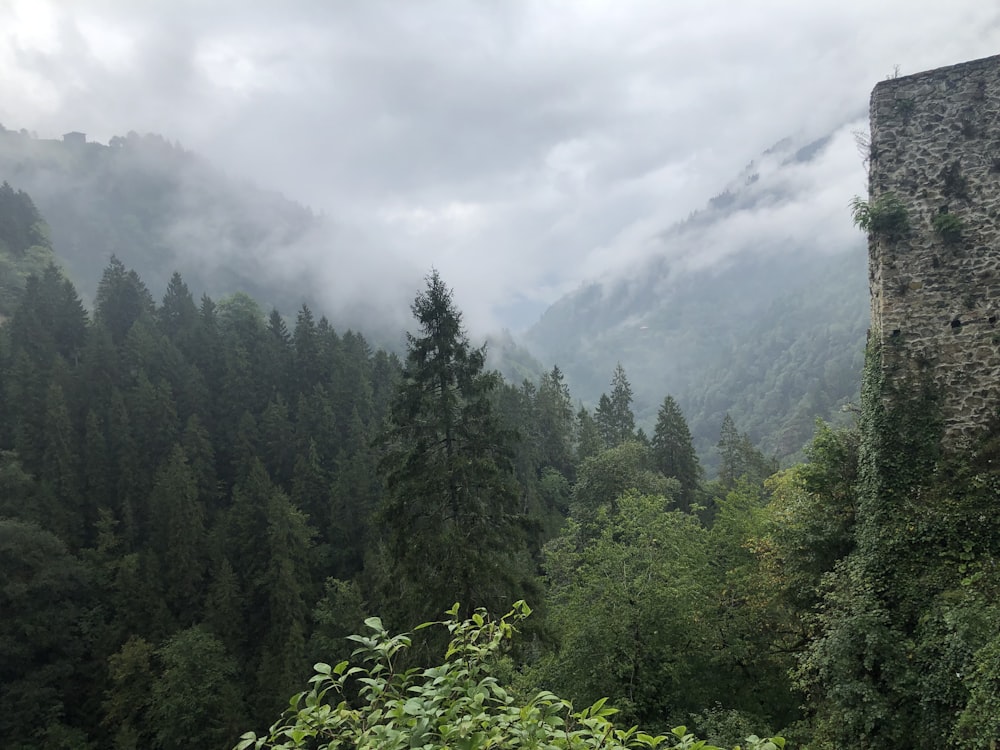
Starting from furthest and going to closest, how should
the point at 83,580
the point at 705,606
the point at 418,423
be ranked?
the point at 83,580 < the point at 418,423 < the point at 705,606

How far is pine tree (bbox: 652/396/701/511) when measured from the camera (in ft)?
163

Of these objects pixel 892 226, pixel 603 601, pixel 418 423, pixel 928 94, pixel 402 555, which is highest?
pixel 928 94

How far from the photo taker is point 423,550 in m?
15.1

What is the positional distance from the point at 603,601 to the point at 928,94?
13.8 meters

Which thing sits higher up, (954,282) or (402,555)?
(954,282)

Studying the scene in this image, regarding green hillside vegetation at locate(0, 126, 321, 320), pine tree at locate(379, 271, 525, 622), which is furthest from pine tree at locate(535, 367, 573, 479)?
green hillside vegetation at locate(0, 126, 321, 320)

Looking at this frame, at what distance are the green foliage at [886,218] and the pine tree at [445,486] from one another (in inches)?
390

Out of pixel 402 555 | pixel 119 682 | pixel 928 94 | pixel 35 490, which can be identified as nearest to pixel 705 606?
pixel 402 555

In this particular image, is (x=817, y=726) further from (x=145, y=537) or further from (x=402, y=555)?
(x=145, y=537)

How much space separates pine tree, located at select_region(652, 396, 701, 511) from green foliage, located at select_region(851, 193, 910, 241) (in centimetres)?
3971

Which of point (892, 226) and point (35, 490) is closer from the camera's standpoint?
point (892, 226)

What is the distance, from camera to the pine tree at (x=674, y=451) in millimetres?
49688

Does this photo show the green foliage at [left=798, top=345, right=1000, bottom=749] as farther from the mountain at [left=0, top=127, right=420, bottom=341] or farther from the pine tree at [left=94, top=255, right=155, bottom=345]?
the mountain at [left=0, top=127, right=420, bottom=341]

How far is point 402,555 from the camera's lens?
15.5 metres
